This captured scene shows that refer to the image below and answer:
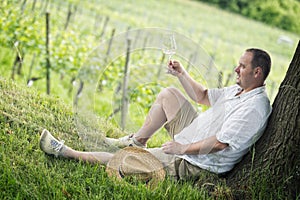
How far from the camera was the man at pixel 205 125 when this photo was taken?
278cm

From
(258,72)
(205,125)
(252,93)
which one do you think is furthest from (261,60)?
(205,125)

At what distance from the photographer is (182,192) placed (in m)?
2.67

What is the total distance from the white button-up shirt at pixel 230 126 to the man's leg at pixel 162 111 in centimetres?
16

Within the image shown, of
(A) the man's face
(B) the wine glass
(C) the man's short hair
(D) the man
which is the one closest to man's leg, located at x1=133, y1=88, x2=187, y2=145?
(D) the man

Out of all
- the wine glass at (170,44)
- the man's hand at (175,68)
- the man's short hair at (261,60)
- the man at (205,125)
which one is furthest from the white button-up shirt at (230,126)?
the wine glass at (170,44)

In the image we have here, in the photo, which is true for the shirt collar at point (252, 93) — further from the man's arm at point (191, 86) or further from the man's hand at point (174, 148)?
the man's hand at point (174, 148)

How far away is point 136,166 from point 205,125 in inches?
18.2

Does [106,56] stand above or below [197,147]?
above

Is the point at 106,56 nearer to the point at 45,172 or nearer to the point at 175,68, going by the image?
the point at 175,68

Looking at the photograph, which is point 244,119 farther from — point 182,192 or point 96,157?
point 96,157

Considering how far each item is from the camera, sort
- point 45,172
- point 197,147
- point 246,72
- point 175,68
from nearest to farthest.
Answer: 1. point 45,172
2. point 197,147
3. point 246,72
4. point 175,68

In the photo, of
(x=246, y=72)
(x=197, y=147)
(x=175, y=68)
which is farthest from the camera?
(x=175, y=68)

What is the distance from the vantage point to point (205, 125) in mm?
2939

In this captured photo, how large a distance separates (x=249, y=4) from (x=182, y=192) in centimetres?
1966
